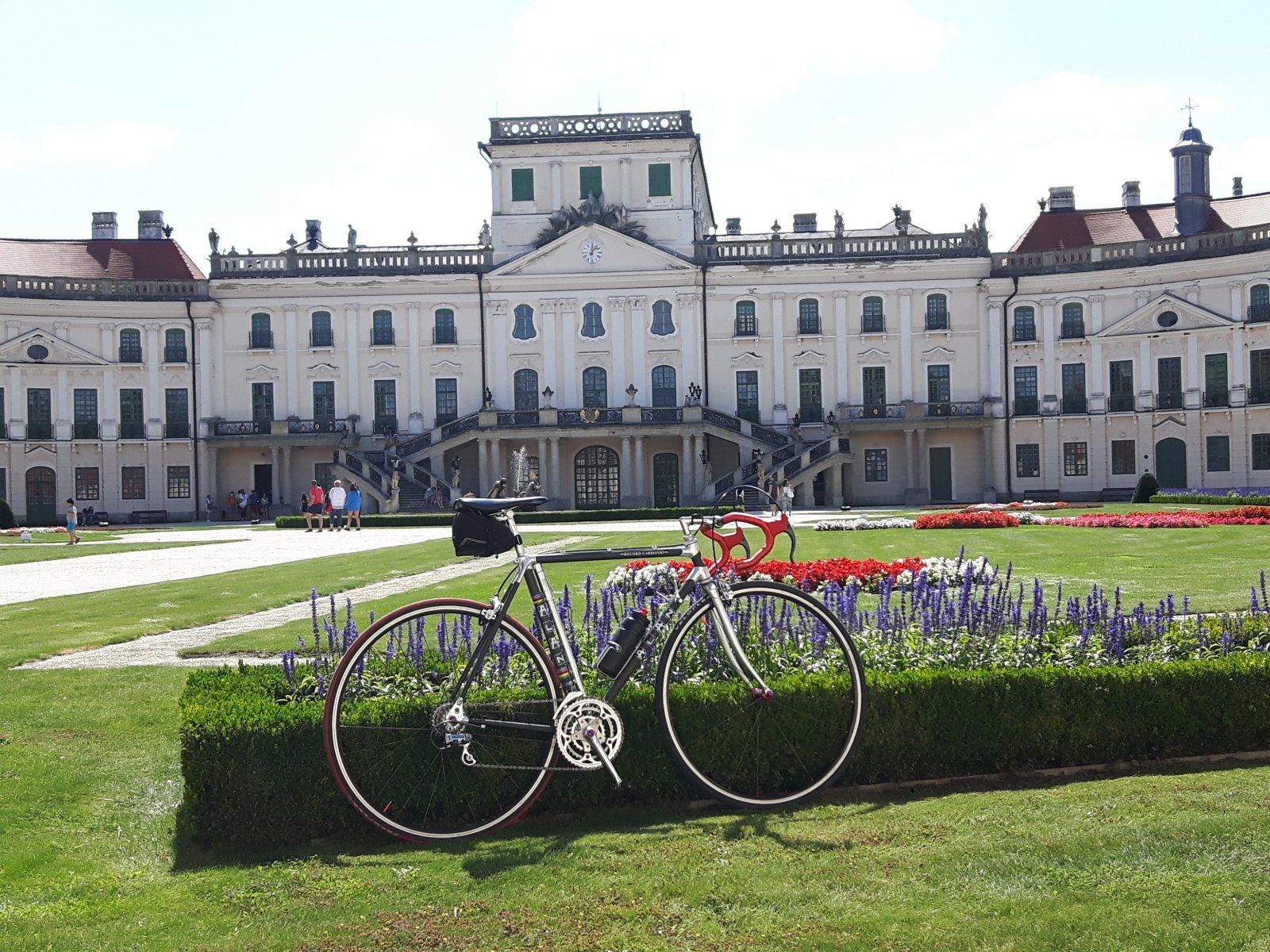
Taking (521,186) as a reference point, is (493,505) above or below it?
below

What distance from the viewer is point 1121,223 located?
2096 inches

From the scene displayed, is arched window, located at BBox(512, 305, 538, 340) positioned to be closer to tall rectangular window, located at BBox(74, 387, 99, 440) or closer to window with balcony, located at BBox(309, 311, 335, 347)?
window with balcony, located at BBox(309, 311, 335, 347)

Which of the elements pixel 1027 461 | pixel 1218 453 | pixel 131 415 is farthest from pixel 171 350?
pixel 1218 453

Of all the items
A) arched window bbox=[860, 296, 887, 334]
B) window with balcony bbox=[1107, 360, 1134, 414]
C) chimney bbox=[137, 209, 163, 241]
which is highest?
chimney bbox=[137, 209, 163, 241]

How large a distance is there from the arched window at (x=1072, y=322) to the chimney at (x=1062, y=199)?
6753 millimetres

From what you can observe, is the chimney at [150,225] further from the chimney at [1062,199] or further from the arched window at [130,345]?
the chimney at [1062,199]

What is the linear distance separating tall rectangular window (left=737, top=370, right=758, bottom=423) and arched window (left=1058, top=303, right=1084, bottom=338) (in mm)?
12897

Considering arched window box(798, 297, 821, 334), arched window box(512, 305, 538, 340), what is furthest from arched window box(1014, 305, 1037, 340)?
arched window box(512, 305, 538, 340)

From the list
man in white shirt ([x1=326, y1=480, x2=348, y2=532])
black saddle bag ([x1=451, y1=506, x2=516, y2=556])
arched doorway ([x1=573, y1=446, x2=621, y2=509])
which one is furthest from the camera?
arched doorway ([x1=573, y1=446, x2=621, y2=509])

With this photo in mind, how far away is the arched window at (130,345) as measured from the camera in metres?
52.6

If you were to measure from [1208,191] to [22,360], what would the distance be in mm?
50870

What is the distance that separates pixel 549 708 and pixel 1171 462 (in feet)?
160

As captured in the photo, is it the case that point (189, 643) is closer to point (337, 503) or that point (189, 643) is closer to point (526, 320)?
point (337, 503)

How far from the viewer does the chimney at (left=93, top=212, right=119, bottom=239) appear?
5856cm
